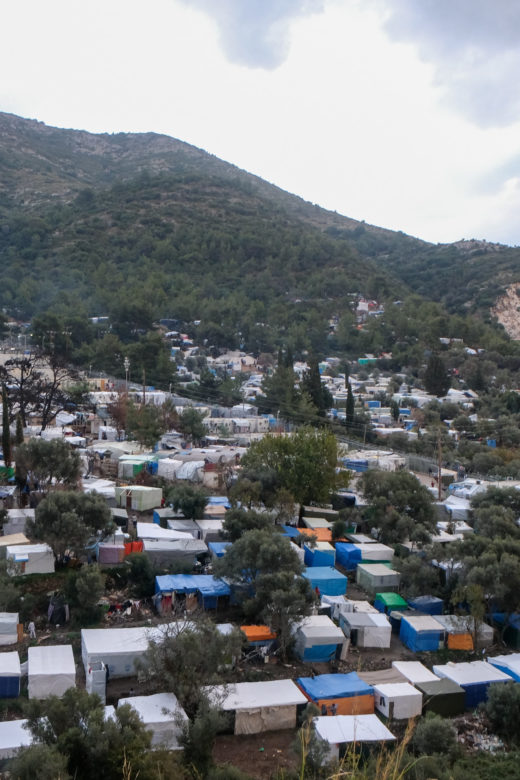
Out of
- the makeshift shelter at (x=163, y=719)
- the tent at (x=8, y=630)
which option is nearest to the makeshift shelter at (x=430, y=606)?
the makeshift shelter at (x=163, y=719)

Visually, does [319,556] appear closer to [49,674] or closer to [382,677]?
[382,677]

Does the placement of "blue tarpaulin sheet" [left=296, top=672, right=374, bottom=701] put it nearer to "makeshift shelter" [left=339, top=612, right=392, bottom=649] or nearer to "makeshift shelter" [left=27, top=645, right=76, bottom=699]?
"makeshift shelter" [left=339, top=612, right=392, bottom=649]

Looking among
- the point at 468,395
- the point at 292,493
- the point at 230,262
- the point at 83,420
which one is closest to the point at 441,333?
the point at 468,395

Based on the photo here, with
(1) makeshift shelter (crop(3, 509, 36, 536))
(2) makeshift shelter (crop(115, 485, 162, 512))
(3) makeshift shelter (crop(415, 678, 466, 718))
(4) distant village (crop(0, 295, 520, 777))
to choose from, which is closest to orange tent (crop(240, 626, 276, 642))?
(4) distant village (crop(0, 295, 520, 777))

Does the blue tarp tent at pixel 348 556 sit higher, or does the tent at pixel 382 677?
the blue tarp tent at pixel 348 556

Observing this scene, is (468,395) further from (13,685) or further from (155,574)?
(13,685)

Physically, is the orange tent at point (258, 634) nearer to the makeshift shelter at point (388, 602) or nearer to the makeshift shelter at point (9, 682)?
the makeshift shelter at point (388, 602)
